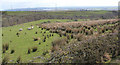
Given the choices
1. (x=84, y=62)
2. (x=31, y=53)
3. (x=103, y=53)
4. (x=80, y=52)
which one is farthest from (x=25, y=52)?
(x=103, y=53)

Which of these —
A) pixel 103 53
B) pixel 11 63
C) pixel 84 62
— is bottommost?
pixel 11 63

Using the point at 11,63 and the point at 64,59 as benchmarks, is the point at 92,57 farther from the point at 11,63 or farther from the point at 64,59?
the point at 11,63

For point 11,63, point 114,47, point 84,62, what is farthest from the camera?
point 11,63

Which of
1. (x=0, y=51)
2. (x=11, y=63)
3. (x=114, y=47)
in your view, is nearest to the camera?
(x=114, y=47)

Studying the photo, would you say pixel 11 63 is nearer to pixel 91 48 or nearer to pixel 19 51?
pixel 19 51

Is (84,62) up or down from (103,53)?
down

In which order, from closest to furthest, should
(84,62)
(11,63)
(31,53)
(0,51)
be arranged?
1. (84,62)
2. (11,63)
3. (31,53)
4. (0,51)

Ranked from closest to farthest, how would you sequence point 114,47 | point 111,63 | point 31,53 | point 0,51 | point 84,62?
1. point 111,63
2. point 84,62
3. point 114,47
4. point 31,53
5. point 0,51

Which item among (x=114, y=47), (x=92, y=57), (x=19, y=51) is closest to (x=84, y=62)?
(x=92, y=57)

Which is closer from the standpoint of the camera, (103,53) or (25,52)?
(103,53)
